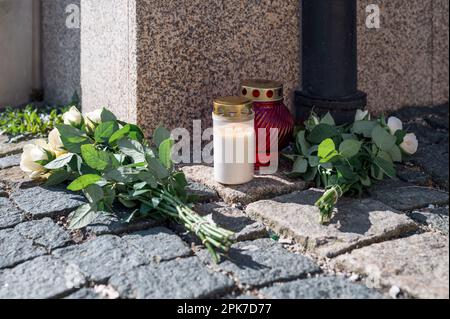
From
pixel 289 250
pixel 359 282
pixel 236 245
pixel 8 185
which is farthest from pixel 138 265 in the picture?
pixel 8 185

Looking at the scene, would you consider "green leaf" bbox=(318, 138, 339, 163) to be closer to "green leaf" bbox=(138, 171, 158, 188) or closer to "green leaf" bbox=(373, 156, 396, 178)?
"green leaf" bbox=(373, 156, 396, 178)

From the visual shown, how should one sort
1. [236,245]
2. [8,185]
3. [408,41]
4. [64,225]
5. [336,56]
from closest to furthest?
[236,245]
[64,225]
[8,185]
[336,56]
[408,41]

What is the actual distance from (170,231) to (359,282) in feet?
2.22

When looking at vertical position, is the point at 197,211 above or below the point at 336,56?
below

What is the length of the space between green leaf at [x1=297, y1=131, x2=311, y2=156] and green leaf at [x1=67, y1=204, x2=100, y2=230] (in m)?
0.90

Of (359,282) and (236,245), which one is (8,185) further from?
(359,282)

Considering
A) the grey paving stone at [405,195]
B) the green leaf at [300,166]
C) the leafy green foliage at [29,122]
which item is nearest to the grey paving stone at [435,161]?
the grey paving stone at [405,195]

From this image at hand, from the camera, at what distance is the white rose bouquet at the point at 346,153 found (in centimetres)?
273

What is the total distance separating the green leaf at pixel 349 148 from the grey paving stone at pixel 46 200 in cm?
97

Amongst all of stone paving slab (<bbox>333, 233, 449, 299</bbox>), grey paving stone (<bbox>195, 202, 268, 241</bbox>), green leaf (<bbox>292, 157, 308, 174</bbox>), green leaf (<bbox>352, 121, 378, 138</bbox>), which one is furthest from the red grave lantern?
stone paving slab (<bbox>333, 233, 449, 299</bbox>)

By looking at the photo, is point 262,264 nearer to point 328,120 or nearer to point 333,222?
point 333,222

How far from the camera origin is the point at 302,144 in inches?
119

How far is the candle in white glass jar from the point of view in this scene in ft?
9.27

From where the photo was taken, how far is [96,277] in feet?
7.18
